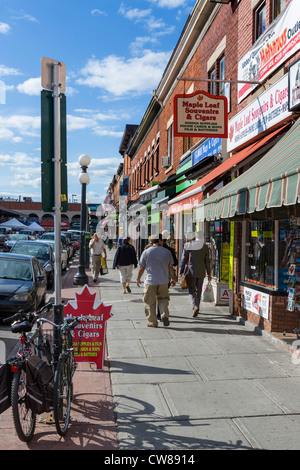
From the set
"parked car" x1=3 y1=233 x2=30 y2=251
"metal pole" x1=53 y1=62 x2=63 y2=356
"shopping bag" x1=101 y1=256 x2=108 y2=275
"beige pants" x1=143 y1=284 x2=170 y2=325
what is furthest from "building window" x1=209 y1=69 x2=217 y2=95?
"parked car" x1=3 y1=233 x2=30 y2=251

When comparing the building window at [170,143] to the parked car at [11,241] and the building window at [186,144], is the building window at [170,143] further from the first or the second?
the parked car at [11,241]

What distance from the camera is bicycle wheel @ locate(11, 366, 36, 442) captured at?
3.84 m

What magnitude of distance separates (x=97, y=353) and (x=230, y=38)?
8920 millimetres

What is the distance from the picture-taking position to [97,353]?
6324mm

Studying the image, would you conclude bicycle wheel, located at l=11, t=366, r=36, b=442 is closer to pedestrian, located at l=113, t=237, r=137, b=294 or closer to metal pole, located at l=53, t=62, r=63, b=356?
metal pole, located at l=53, t=62, r=63, b=356

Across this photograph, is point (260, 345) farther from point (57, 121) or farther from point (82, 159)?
point (82, 159)

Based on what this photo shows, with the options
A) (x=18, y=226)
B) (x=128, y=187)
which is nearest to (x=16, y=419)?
(x=128, y=187)

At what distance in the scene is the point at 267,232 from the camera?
8719mm

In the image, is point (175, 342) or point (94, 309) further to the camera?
point (175, 342)

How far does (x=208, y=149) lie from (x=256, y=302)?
543 centimetres

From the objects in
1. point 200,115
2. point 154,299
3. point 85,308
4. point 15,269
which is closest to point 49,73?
point 85,308

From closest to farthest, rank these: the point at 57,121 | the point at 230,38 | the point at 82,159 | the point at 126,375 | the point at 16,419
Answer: the point at 16,419, the point at 57,121, the point at 126,375, the point at 230,38, the point at 82,159

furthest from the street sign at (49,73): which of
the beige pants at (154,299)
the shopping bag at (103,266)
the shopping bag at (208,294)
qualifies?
the shopping bag at (103,266)

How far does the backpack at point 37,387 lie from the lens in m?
4.04
